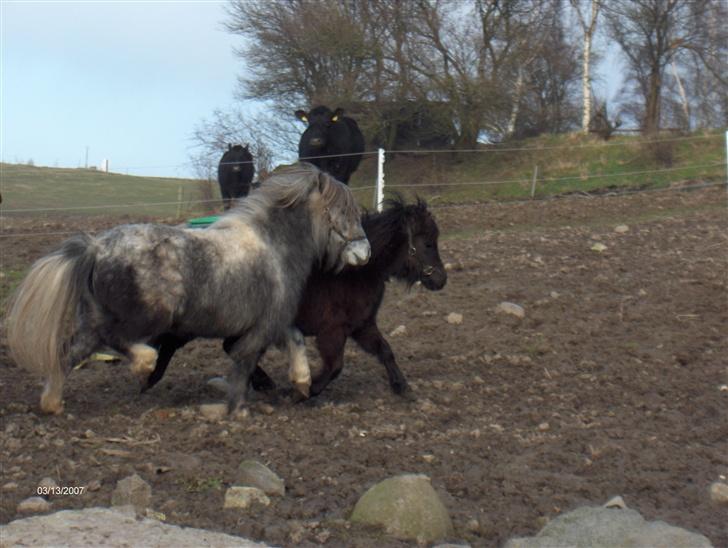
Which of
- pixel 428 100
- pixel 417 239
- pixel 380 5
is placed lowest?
pixel 417 239

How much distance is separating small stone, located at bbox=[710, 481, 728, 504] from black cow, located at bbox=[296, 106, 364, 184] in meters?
11.1

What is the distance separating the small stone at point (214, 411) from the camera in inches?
245

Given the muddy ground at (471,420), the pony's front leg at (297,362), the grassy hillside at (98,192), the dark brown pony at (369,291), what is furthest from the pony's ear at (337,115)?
the pony's front leg at (297,362)

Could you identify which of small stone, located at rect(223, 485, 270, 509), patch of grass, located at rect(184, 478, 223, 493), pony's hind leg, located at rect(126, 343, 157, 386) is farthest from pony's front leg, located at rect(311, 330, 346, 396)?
small stone, located at rect(223, 485, 270, 509)

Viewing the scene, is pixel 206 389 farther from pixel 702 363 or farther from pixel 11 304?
pixel 702 363

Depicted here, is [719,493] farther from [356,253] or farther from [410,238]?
[410,238]

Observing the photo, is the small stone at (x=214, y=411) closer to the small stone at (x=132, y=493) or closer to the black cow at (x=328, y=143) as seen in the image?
the small stone at (x=132, y=493)

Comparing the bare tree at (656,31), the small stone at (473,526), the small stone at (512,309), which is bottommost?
the small stone at (473,526)

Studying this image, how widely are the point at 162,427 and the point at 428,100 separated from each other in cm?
1996

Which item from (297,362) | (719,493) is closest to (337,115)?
(297,362)

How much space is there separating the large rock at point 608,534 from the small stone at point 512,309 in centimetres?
516

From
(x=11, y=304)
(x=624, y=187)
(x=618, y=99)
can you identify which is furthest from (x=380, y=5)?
(x=11, y=304)

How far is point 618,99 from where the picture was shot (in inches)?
1459

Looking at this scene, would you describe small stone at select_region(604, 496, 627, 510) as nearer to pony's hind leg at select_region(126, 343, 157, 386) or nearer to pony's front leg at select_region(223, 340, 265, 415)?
pony's front leg at select_region(223, 340, 265, 415)
